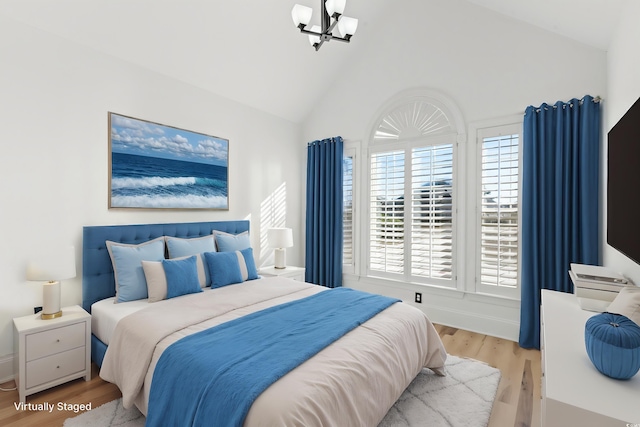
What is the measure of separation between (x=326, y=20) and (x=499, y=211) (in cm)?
248

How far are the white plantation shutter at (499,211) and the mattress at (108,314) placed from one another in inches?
A: 129

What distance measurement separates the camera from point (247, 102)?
4090 mm

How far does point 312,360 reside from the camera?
1590 mm

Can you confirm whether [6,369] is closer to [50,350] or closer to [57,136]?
[50,350]

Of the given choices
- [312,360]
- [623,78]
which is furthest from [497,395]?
[623,78]

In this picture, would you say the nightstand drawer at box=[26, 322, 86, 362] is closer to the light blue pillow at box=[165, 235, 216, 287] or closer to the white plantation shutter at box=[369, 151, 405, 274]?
→ the light blue pillow at box=[165, 235, 216, 287]

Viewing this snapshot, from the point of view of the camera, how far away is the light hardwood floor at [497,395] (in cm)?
197

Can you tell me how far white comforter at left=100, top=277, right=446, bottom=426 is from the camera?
1329mm

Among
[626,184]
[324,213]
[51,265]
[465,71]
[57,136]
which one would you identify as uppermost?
[465,71]

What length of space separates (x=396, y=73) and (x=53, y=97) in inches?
139

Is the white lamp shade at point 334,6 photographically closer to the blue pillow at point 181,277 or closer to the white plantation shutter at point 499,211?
the white plantation shutter at point 499,211

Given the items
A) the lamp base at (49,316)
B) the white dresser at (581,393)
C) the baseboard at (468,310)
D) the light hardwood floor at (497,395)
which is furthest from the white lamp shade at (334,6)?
the baseboard at (468,310)

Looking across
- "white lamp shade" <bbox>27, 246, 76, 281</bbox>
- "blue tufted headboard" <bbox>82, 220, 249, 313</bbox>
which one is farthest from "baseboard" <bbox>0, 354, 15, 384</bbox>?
"white lamp shade" <bbox>27, 246, 76, 281</bbox>

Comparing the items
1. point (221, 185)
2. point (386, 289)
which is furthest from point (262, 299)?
point (386, 289)
